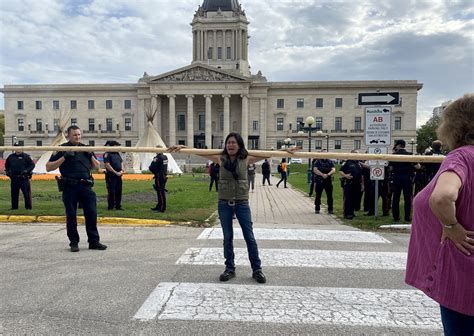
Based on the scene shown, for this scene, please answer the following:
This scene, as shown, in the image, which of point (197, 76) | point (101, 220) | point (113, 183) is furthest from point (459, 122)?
point (197, 76)

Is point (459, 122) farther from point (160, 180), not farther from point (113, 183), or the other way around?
point (113, 183)

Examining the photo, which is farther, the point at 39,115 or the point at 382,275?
the point at 39,115

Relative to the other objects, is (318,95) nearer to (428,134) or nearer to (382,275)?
(428,134)

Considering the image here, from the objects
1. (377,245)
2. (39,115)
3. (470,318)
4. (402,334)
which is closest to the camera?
(470,318)

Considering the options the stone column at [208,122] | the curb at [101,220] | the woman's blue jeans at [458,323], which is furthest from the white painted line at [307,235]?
the stone column at [208,122]

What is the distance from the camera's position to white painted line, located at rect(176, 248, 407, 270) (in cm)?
611

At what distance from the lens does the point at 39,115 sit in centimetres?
9269

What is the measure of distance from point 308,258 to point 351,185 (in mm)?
5593

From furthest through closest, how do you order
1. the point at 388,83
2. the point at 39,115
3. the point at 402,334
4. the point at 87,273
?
the point at 39,115 < the point at 388,83 < the point at 87,273 < the point at 402,334

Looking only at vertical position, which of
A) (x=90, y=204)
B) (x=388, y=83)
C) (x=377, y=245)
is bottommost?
(x=377, y=245)

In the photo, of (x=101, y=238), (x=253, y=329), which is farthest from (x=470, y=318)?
(x=101, y=238)

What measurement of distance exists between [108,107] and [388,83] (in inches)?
2504

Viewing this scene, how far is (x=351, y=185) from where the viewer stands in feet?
37.9

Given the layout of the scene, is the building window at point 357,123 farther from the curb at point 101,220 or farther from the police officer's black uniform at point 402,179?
the curb at point 101,220
